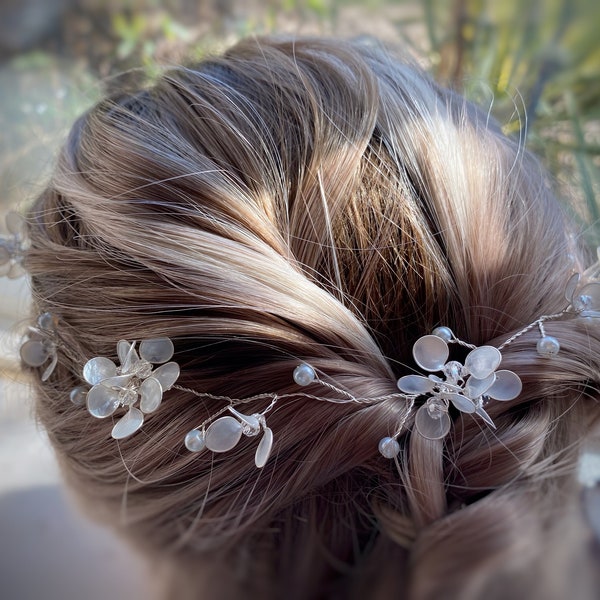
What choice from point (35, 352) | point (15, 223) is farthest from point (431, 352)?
point (15, 223)

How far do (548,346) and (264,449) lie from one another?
0.84ft

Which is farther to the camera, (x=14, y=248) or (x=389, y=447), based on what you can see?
(x=14, y=248)

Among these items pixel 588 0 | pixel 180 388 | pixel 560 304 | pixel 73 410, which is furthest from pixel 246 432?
pixel 588 0

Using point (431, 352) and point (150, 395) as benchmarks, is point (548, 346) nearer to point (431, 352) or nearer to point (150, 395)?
point (431, 352)

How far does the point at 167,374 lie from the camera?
0.47 meters

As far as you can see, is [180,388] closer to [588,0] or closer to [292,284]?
[292,284]

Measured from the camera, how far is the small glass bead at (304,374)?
444 millimetres

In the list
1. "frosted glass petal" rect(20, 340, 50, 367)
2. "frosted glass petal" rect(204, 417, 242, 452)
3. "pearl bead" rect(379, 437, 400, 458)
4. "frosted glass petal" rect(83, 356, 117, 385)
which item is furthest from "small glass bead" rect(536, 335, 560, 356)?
"frosted glass petal" rect(20, 340, 50, 367)

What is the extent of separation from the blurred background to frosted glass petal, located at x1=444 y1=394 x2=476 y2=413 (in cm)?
24

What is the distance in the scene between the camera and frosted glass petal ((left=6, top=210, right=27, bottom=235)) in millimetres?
654

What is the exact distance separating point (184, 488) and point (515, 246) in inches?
15.4

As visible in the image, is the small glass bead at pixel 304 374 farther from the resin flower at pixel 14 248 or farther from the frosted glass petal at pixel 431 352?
the resin flower at pixel 14 248

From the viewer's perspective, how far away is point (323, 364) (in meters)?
0.46

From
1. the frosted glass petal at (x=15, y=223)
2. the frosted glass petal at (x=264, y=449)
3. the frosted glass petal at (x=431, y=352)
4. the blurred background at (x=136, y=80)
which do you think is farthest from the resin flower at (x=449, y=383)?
the frosted glass petal at (x=15, y=223)
